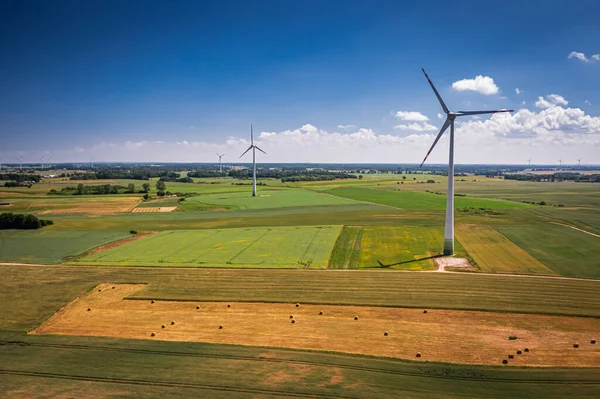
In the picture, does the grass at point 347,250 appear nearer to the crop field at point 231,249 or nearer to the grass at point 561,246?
→ the crop field at point 231,249

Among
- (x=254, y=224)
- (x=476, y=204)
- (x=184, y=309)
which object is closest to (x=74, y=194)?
(x=254, y=224)

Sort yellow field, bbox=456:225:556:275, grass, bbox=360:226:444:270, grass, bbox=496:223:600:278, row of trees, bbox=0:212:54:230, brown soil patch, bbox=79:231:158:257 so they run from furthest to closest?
1. row of trees, bbox=0:212:54:230
2. brown soil patch, bbox=79:231:158:257
3. grass, bbox=360:226:444:270
4. yellow field, bbox=456:225:556:275
5. grass, bbox=496:223:600:278

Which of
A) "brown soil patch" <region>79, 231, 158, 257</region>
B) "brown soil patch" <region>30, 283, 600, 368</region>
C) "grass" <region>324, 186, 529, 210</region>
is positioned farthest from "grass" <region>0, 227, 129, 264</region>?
"grass" <region>324, 186, 529, 210</region>

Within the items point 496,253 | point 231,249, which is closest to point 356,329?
point 231,249

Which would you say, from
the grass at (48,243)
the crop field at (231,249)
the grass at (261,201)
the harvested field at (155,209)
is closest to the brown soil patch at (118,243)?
the grass at (48,243)

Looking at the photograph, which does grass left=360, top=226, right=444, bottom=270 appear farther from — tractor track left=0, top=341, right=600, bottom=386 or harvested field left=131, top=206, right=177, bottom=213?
harvested field left=131, top=206, right=177, bottom=213

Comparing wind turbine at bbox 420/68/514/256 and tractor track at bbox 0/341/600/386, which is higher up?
wind turbine at bbox 420/68/514/256

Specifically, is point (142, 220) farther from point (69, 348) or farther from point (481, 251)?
point (481, 251)
